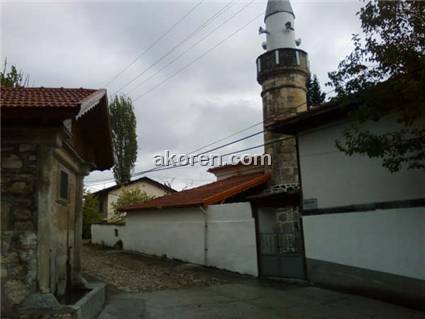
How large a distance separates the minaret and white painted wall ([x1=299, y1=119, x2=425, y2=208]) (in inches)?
214

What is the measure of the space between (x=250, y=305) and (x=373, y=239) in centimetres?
306

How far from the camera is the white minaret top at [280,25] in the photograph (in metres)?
18.4

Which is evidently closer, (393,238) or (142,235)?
(393,238)

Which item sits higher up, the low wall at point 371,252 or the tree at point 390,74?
the tree at point 390,74

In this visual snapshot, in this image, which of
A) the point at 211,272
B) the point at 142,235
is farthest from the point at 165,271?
the point at 142,235

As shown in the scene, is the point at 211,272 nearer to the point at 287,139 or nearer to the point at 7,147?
the point at 287,139

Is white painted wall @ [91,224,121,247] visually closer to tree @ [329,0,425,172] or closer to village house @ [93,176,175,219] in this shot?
village house @ [93,176,175,219]

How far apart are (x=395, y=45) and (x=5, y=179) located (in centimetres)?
615

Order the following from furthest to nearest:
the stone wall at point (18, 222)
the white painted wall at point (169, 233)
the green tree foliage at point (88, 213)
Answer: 1. the green tree foliage at point (88, 213)
2. the white painted wall at point (169, 233)
3. the stone wall at point (18, 222)

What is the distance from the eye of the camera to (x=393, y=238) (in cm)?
848

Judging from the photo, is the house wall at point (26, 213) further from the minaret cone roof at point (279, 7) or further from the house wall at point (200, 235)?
the minaret cone roof at point (279, 7)

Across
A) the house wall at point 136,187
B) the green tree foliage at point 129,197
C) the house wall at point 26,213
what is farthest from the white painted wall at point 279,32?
the house wall at point 136,187

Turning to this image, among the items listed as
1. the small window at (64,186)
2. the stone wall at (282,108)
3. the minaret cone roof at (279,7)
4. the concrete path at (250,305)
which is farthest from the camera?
the minaret cone roof at (279,7)

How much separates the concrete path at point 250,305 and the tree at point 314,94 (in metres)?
15.9
